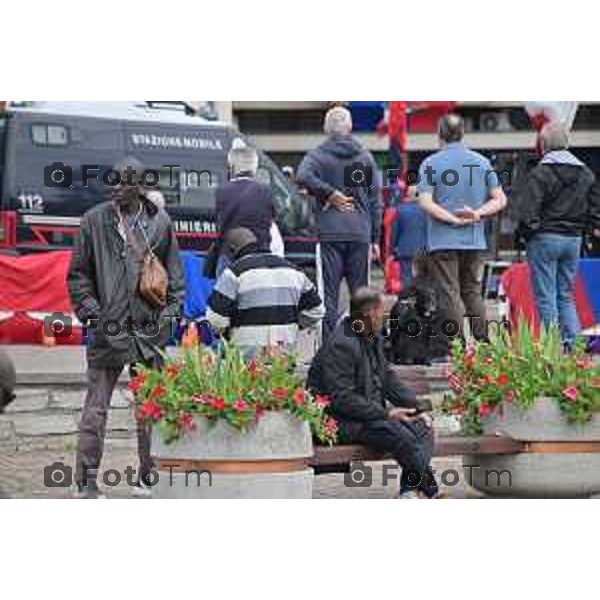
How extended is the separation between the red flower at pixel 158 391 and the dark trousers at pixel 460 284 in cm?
360

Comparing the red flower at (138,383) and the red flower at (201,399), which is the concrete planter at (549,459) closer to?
the red flower at (201,399)

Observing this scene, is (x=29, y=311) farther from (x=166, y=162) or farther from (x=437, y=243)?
(x=166, y=162)

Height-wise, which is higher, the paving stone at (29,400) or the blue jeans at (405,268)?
the blue jeans at (405,268)

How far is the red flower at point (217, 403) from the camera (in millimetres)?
7512

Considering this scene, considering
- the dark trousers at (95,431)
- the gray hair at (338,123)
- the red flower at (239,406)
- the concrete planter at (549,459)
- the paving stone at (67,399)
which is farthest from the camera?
the paving stone at (67,399)

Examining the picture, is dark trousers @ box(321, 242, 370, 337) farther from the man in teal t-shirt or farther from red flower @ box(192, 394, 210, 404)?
red flower @ box(192, 394, 210, 404)

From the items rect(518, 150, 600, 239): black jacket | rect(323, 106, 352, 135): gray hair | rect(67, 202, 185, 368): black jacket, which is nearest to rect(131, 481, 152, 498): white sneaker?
rect(67, 202, 185, 368): black jacket

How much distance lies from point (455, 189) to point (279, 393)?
3.74 m

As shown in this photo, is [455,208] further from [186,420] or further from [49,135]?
[49,135]

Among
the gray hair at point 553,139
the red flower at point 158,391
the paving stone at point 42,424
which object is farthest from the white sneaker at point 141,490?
the gray hair at point 553,139

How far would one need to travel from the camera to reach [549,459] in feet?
27.5

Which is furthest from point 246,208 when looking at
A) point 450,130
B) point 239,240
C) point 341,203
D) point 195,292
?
point 195,292

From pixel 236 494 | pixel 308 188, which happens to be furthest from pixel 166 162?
pixel 236 494

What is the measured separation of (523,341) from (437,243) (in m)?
2.47
